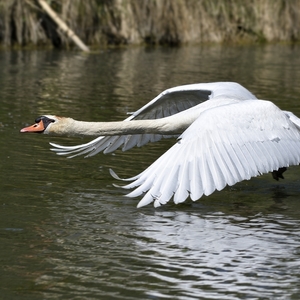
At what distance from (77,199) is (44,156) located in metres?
2.05

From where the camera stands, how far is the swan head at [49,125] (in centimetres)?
869

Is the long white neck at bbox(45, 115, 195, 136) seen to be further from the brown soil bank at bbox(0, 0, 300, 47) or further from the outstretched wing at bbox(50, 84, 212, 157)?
the brown soil bank at bbox(0, 0, 300, 47)

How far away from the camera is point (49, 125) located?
8719 millimetres

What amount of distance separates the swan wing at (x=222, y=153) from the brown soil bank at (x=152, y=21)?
724 inches

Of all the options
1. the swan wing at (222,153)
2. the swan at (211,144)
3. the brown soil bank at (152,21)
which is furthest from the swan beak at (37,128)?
the brown soil bank at (152,21)

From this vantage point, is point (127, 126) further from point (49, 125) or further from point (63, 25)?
point (63, 25)

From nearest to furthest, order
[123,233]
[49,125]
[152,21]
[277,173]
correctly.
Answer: [123,233], [49,125], [277,173], [152,21]

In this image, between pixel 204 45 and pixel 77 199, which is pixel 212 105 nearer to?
pixel 77 199

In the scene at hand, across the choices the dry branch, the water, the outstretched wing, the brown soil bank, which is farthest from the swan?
the brown soil bank

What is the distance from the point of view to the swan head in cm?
869

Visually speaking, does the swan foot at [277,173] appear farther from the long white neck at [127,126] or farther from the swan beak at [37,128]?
the swan beak at [37,128]

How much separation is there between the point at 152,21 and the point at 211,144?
71.4 feet

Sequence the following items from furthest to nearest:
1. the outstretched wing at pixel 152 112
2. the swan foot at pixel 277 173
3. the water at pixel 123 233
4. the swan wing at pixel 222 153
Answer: the outstretched wing at pixel 152 112
the swan foot at pixel 277 173
the swan wing at pixel 222 153
the water at pixel 123 233

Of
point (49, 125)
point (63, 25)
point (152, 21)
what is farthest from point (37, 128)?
point (152, 21)
